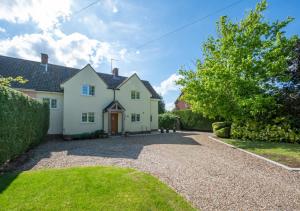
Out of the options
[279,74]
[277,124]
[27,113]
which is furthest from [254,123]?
[27,113]

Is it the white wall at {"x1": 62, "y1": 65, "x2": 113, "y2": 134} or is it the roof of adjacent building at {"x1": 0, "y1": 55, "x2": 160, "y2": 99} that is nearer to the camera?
the roof of adjacent building at {"x1": 0, "y1": 55, "x2": 160, "y2": 99}

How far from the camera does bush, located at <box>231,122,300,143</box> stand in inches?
596

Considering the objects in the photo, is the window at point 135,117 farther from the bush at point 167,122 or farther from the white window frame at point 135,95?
the bush at point 167,122

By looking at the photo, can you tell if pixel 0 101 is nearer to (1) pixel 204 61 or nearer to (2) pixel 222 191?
(2) pixel 222 191

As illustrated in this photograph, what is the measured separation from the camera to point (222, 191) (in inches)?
238

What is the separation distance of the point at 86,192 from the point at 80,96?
1613cm

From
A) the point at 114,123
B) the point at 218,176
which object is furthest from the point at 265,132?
the point at 114,123

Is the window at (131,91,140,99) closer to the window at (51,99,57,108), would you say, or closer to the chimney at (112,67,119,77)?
the chimney at (112,67,119,77)

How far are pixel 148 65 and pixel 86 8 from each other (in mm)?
8149

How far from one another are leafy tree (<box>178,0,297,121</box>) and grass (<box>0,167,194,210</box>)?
10.8m

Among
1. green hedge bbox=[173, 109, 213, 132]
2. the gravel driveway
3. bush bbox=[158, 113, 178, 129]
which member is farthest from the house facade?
the gravel driveway

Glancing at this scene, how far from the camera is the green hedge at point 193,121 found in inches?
1146

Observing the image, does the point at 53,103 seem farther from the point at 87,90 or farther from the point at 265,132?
the point at 265,132

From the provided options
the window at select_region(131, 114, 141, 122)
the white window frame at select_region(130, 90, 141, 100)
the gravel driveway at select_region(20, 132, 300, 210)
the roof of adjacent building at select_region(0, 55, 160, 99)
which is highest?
the roof of adjacent building at select_region(0, 55, 160, 99)
